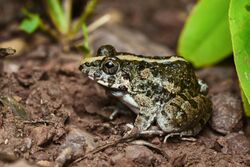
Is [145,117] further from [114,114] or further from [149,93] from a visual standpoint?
[114,114]

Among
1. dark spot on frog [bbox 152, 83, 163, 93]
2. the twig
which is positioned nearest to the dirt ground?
the twig

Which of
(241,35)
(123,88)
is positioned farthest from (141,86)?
→ (241,35)

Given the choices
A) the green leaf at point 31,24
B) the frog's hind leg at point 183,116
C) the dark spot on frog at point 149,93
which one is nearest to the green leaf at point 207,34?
the frog's hind leg at point 183,116

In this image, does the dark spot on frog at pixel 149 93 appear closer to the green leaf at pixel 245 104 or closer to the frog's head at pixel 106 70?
the frog's head at pixel 106 70

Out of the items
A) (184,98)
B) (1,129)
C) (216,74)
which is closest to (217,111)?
(184,98)

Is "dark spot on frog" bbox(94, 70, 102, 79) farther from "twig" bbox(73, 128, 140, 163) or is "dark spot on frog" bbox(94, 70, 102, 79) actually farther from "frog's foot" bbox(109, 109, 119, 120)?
"twig" bbox(73, 128, 140, 163)

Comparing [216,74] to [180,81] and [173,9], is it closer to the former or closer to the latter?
[180,81]
